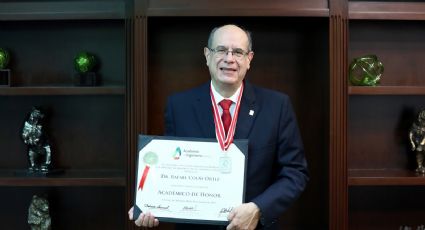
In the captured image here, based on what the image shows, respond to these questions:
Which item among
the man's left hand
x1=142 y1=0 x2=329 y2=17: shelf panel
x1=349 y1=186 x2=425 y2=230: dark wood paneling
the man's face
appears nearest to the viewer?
the man's left hand

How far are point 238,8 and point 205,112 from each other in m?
0.66

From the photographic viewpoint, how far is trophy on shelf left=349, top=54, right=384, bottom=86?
2352 mm

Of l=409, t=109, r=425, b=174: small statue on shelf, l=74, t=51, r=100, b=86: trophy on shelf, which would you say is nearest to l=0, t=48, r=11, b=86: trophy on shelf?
l=74, t=51, r=100, b=86: trophy on shelf

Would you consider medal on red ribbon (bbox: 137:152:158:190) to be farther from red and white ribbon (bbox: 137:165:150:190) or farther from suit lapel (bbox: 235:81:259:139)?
suit lapel (bbox: 235:81:259:139)

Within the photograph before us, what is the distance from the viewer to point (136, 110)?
7.22 ft

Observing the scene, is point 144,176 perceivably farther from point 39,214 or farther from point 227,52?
point 39,214

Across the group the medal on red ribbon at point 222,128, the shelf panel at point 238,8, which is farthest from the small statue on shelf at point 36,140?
the medal on red ribbon at point 222,128

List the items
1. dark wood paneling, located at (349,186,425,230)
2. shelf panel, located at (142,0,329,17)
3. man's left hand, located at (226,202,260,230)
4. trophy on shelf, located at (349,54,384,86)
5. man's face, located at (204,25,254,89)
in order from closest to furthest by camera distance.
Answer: man's left hand, located at (226,202,260,230) → man's face, located at (204,25,254,89) → shelf panel, located at (142,0,329,17) → trophy on shelf, located at (349,54,384,86) → dark wood paneling, located at (349,186,425,230)

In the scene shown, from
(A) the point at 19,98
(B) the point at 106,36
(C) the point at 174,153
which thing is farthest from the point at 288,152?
(A) the point at 19,98

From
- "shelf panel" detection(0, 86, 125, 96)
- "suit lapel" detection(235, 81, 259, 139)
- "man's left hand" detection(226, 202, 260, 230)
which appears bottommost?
"man's left hand" detection(226, 202, 260, 230)

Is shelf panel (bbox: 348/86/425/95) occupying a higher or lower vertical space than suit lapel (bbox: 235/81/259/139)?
higher

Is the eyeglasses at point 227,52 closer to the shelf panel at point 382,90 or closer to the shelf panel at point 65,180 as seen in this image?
the shelf panel at point 382,90

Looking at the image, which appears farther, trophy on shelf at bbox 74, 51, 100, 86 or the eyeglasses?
trophy on shelf at bbox 74, 51, 100, 86

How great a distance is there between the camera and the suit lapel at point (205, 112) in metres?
1.74
